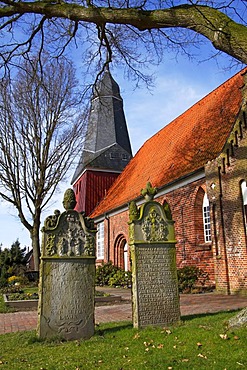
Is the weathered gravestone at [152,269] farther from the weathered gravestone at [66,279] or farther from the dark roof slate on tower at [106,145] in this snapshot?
the dark roof slate on tower at [106,145]

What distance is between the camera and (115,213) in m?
21.5

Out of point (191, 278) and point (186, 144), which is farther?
point (186, 144)

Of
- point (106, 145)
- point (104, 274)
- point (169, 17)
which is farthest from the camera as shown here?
point (106, 145)

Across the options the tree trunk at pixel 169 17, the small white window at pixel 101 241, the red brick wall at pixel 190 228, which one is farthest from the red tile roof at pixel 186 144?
the tree trunk at pixel 169 17

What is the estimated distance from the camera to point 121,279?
17516mm

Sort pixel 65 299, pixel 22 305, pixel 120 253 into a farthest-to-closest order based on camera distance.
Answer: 1. pixel 120 253
2. pixel 22 305
3. pixel 65 299

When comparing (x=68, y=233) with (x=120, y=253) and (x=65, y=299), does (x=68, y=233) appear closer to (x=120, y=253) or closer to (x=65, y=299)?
(x=65, y=299)

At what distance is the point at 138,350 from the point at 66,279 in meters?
1.66

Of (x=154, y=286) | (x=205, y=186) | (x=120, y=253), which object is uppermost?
(x=205, y=186)

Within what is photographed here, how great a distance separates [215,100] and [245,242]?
846 cm

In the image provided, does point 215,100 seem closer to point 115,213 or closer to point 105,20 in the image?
point 115,213

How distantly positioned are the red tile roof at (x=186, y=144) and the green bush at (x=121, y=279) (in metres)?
3.92

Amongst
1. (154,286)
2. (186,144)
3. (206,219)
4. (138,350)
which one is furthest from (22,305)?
(186,144)

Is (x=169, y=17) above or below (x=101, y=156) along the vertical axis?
below
